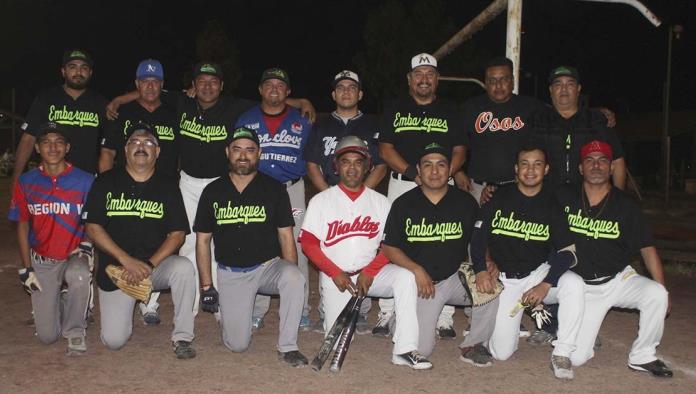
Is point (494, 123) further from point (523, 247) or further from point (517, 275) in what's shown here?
point (517, 275)

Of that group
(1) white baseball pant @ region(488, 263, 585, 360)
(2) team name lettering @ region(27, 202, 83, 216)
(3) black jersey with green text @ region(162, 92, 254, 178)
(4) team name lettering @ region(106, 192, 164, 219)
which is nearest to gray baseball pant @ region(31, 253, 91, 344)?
(2) team name lettering @ region(27, 202, 83, 216)

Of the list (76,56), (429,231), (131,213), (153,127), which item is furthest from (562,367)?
(76,56)

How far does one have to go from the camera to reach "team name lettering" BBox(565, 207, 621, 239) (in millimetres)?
5910

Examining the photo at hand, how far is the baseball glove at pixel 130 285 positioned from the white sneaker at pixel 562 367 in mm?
3371

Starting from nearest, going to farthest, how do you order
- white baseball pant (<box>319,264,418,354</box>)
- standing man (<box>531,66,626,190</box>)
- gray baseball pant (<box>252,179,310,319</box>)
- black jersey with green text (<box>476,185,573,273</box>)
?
white baseball pant (<box>319,264,418,354</box>) < black jersey with green text (<box>476,185,573,273</box>) < standing man (<box>531,66,626,190</box>) < gray baseball pant (<box>252,179,310,319</box>)

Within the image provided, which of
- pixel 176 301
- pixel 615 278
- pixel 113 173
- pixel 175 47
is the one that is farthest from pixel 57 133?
pixel 175 47

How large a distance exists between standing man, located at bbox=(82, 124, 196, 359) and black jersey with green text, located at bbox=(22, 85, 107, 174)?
1.02 metres

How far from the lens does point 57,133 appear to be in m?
6.24

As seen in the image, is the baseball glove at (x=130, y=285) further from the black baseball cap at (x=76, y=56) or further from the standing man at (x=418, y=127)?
the standing man at (x=418, y=127)

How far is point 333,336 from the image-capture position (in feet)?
18.6

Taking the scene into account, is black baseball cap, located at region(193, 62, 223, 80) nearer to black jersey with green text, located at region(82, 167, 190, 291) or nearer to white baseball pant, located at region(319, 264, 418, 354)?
black jersey with green text, located at region(82, 167, 190, 291)

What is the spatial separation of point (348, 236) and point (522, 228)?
1517 mm

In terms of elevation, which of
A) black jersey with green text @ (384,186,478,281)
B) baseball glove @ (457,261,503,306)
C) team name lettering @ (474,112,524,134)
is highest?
team name lettering @ (474,112,524,134)

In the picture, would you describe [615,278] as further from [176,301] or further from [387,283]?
[176,301]
